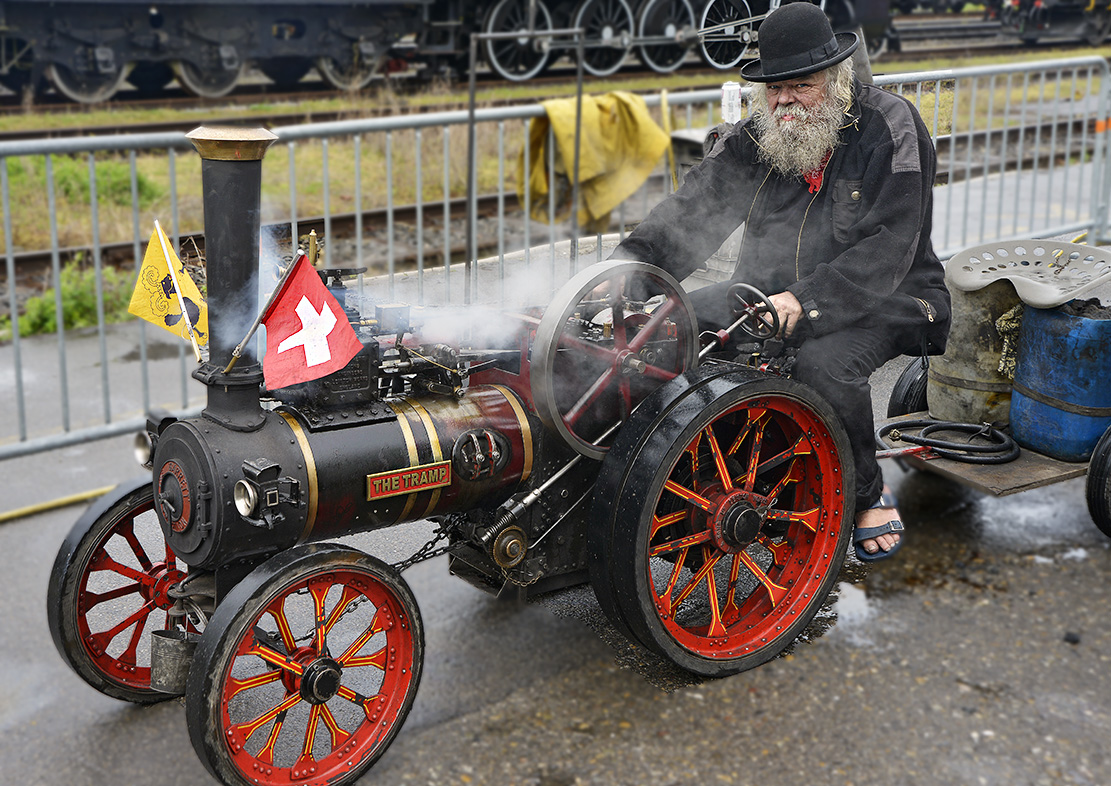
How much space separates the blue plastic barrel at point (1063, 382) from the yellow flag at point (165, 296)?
2.79 meters

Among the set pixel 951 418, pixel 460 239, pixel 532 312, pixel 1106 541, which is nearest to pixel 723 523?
pixel 532 312

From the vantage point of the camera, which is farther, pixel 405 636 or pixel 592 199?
pixel 592 199

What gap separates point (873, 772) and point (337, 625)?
1607 millimetres

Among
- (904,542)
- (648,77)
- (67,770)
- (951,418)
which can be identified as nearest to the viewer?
(67,770)

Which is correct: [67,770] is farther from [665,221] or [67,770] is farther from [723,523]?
[665,221]

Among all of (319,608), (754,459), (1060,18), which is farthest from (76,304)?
(1060,18)

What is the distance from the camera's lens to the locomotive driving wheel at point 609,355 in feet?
9.23

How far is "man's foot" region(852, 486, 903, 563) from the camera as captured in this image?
3424mm

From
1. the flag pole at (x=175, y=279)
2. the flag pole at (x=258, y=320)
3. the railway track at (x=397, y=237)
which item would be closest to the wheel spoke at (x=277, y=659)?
the flag pole at (x=258, y=320)

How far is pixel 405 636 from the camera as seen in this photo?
2801 millimetres

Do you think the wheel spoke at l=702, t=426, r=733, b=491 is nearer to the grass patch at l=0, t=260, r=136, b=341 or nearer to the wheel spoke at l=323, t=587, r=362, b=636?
the wheel spoke at l=323, t=587, r=362, b=636

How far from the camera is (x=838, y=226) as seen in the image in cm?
333

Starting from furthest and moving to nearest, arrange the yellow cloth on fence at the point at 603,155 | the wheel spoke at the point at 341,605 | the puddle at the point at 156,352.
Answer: the puddle at the point at 156,352 → the yellow cloth on fence at the point at 603,155 → the wheel spoke at the point at 341,605

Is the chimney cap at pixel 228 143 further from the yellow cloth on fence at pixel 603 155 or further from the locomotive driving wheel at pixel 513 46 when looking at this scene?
the locomotive driving wheel at pixel 513 46
